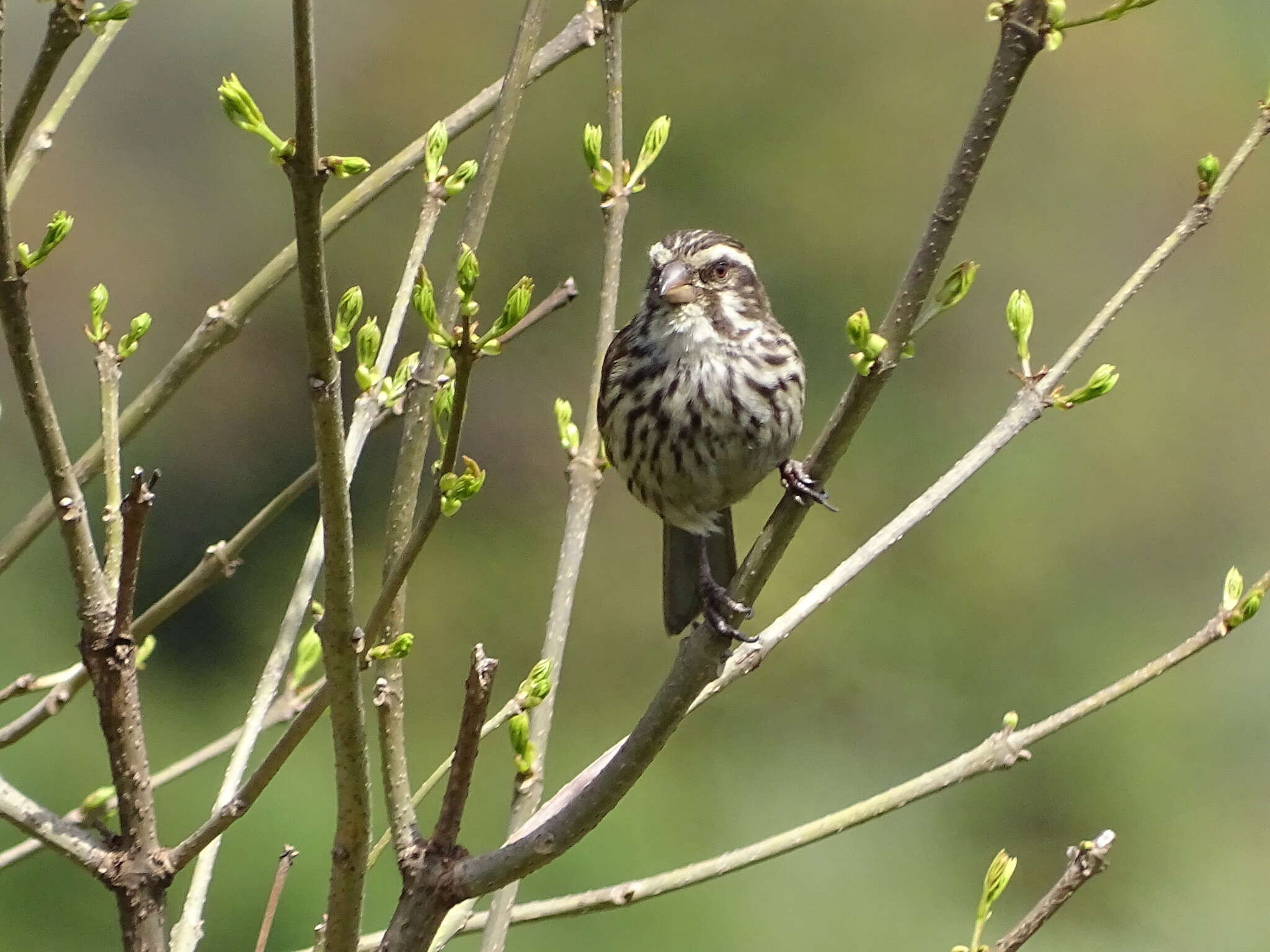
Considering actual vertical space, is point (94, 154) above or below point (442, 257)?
above

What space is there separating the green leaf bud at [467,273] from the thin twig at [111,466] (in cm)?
51

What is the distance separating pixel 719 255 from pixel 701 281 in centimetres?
7

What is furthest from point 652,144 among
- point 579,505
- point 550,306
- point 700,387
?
point 700,387

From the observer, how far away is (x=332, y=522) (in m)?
1.50

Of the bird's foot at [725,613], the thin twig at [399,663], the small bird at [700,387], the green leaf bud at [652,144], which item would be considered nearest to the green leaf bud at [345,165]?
the thin twig at [399,663]

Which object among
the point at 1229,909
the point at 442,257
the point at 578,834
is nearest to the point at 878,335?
the point at 578,834

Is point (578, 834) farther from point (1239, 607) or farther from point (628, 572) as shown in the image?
point (628, 572)

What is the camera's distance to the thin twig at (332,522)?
1.29 m

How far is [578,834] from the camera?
5.83 feet

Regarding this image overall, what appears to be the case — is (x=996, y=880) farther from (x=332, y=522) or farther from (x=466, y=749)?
(x=332, y=522)

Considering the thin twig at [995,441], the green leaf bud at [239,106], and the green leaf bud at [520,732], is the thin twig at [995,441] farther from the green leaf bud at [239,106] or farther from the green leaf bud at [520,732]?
the green leaf bud at [239,106]

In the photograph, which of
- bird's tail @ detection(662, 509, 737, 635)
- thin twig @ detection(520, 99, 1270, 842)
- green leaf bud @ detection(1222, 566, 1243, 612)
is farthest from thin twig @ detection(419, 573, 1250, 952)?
bird's tail @ detection(662, 509, 737, 635)

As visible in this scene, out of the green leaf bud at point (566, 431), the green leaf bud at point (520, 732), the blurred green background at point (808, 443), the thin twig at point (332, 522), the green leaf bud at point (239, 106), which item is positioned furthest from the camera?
the blurred green background at point (808, 443)

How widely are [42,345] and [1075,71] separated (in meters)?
6.85
